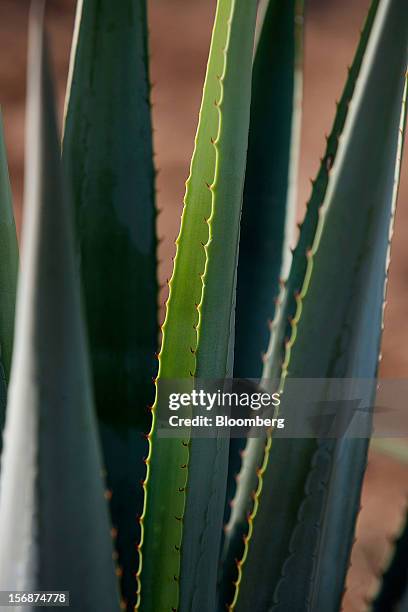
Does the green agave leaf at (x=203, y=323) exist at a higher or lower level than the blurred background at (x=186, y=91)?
lower

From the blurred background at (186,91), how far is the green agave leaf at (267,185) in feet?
2.49

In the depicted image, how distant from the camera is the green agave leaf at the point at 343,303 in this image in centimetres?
38

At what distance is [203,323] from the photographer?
17.1 inches

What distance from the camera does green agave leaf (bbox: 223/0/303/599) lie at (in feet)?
1.94

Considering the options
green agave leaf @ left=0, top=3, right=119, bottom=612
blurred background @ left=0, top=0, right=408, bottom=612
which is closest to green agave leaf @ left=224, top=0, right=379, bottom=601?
green agave leaf @ left=0, top=3, right=119, bottom=612

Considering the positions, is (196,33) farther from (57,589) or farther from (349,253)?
(57,589)

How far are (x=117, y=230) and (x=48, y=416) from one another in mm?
275

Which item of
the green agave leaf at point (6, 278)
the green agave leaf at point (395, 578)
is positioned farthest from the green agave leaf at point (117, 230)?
the green agave leaf at point (395, 578)

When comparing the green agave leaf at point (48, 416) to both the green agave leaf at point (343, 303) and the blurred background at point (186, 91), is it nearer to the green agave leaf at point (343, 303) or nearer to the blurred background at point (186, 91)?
the green agave leaf at point (343, 303)

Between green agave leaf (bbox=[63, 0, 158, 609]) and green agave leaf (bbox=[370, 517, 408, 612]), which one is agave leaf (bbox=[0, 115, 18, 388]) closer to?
green agave leaf (bbox=[63, 0, 158, 609])

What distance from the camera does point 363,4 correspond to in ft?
6.89

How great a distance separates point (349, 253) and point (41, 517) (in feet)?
0.67

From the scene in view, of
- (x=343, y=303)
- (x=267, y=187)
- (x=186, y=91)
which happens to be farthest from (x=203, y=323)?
(x=186, y=91)

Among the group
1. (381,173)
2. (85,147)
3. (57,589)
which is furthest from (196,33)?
(57,589)
